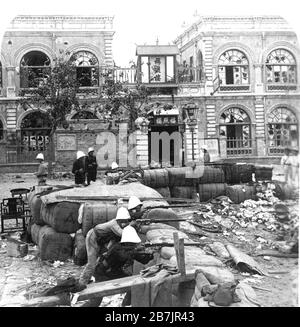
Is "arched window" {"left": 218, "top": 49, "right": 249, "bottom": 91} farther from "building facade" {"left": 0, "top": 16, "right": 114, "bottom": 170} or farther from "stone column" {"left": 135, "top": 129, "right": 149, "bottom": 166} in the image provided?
"stone column" {"left": 135, "top": 129, "right": 149, "bottom": 166}

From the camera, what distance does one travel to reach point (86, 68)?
2372cm

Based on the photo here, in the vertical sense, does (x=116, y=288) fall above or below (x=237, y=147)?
below

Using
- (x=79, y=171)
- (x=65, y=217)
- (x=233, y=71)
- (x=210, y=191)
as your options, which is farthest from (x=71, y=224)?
(x=233, y=71)

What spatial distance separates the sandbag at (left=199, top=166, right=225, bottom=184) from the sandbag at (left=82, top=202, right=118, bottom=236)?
5.49m

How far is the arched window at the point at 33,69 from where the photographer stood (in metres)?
20.4

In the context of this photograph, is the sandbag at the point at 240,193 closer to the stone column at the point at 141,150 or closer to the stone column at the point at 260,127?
the stone column at the point at 260,127

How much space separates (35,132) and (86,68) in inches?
171

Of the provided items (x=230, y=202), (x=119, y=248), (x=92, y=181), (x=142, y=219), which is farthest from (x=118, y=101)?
(x=119, y=248)

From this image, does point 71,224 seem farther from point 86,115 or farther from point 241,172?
point 86,115

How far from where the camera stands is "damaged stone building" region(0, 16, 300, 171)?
377 inches

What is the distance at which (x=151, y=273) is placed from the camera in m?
5.94

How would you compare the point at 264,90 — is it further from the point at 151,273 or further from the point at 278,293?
the point at 151,273

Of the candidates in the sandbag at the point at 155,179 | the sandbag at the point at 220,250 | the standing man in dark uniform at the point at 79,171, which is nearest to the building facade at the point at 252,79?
the sandbag at the point at 155,179
